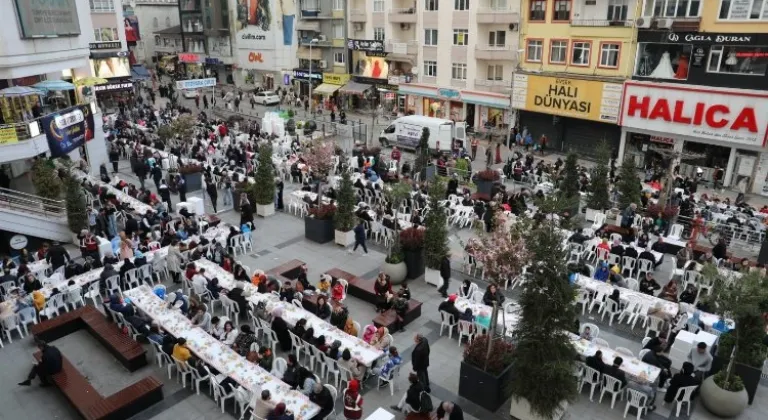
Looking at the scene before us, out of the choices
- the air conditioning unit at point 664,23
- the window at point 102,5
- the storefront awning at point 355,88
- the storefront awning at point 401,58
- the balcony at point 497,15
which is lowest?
the storefront awning at point 355,88

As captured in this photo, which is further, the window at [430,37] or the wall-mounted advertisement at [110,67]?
the wall-mounted advertisement at [110,67]

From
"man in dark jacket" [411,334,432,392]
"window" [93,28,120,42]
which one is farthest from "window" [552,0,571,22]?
"window" [93,28,120,42]

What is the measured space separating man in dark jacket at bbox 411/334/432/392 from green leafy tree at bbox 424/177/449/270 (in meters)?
5.01

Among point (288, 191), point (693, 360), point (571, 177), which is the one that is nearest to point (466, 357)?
point (693, 360)

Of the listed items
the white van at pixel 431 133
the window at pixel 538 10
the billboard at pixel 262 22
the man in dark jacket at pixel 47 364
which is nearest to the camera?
the man in dark jacket at pixel 47 364

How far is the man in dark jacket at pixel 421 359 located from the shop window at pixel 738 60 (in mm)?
23791

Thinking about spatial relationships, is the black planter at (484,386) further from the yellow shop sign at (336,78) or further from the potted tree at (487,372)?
the yellow shop sign at (336,78)

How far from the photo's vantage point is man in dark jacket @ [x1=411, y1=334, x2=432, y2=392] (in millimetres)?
11609

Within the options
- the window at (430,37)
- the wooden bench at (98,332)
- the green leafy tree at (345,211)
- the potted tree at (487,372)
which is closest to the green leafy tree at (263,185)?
the green leafy tree at (345,211)

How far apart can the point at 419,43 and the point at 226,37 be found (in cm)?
2903

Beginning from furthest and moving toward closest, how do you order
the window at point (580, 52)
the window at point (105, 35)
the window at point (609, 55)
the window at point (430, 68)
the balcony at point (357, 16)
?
1. the window at point (105, 35)
2. the balcony at point (357, 16)
3. the window at point (430, 68)
4. the window at point (580, 52)
5. the window at point (609, 55)

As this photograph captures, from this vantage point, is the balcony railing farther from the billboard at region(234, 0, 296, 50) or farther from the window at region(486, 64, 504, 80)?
the billboard at region(234, 0, 296, 50)

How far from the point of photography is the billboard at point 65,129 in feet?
76.6

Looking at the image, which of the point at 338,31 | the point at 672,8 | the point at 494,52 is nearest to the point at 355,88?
the point at 338,31
